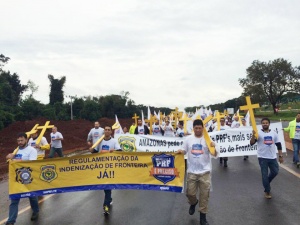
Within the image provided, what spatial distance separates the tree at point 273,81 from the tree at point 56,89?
37848 millimetres

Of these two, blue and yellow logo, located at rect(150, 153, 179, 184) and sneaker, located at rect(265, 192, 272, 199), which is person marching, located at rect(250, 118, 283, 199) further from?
blue and yellow logo, located at rect(150, 153, 179, 184)

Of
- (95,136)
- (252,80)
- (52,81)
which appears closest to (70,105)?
(52,81)

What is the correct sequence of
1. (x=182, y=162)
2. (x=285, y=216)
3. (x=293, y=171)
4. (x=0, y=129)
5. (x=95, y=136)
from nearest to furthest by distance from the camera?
(x=285, y=216)
(x=182, y=162)
(x=293, y=171)
(x=95, y=136)
(x=0, y=129)

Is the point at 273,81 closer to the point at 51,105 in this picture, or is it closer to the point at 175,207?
the point at 51,105

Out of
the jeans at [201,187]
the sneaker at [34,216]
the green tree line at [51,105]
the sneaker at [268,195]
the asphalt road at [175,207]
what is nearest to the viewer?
the jeans at [201,187]

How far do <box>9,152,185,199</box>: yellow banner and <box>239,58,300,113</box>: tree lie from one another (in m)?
70.2

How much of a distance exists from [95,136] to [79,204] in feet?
18.7

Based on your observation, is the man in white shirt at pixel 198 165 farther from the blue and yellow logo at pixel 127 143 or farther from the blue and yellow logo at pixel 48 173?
the blue and yellow logo at pixel 127 143

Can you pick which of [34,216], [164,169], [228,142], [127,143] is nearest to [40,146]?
[34,216]

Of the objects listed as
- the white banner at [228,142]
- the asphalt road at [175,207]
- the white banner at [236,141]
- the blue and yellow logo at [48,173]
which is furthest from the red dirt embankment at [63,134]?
the blue and yellow logo at [48,173]

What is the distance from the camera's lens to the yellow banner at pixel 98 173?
6930 mm

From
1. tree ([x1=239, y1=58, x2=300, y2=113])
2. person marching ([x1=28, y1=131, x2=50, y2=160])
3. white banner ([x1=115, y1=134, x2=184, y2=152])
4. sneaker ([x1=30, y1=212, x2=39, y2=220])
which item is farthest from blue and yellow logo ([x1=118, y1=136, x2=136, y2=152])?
tree ([x1=239, y1=58, x2=300, y2=113])

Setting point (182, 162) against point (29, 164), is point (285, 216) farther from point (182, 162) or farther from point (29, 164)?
point (29, 164)

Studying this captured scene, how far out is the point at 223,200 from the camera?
7801 millimetres
